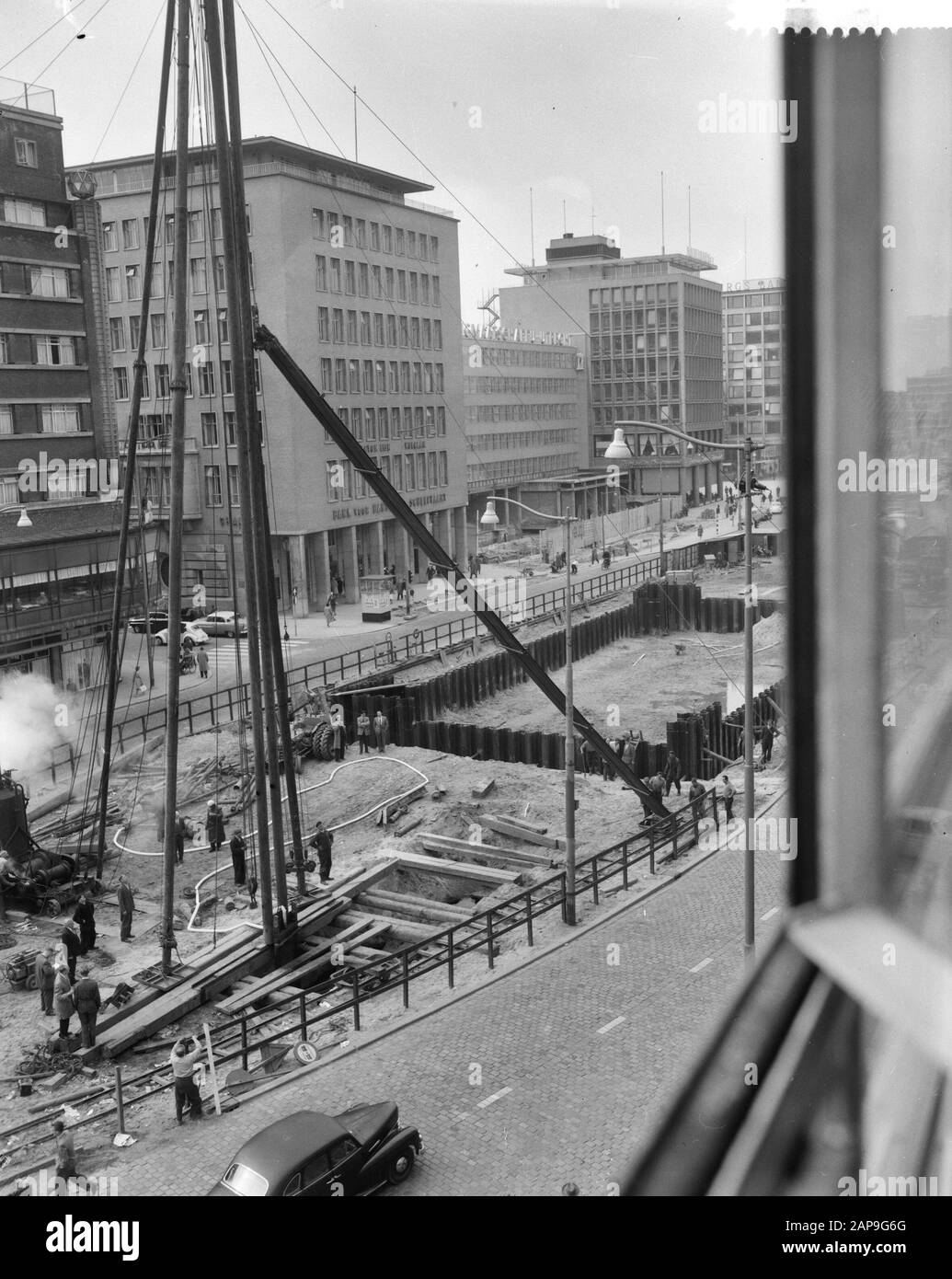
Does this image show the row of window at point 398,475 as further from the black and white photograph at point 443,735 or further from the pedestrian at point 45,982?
the pedestrian at point 45,982

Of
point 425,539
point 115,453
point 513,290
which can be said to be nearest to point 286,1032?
point 425,539

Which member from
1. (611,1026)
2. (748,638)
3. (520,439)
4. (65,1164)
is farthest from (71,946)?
(520,439)

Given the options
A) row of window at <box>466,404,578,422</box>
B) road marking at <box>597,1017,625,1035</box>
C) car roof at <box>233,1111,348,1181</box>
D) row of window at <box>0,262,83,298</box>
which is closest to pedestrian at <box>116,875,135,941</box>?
road marking at <box>597,1017,625,1035</box>

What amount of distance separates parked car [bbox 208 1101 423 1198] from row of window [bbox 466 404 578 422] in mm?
45109

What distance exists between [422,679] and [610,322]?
107ft

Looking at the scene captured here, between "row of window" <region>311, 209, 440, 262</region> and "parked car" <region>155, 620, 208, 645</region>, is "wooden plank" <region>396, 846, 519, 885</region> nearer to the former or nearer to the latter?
"parked car" <region>155, 620, 208, 645</region>

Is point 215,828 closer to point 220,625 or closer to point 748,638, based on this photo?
point 748,638

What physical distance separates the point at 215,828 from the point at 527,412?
130 ft

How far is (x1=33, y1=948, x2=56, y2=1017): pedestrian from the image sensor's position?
13086 mm

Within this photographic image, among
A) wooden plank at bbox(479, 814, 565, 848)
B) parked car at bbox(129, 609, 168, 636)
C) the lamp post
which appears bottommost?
wooden plank at bbox(479, 814, 565, 848)

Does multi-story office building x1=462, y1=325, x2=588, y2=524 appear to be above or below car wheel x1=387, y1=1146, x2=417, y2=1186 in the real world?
above

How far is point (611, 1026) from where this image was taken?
1107cm

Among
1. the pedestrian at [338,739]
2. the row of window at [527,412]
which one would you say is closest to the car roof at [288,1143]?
the pedestrian at [338,739]

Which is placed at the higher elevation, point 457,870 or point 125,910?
point 125,910
